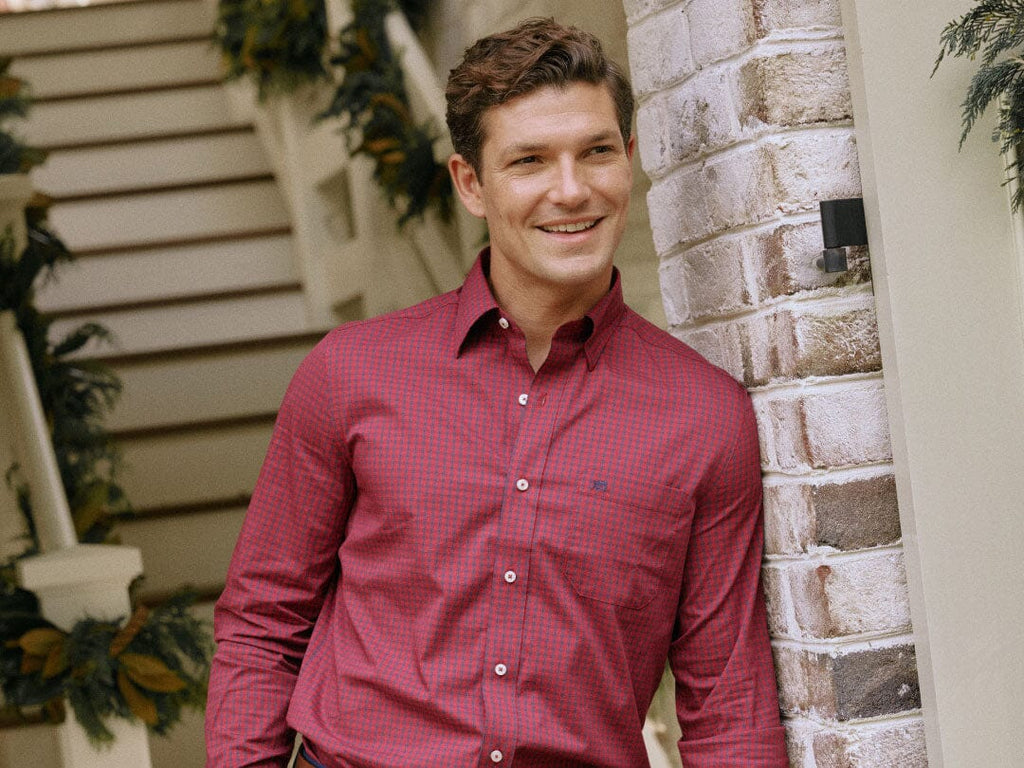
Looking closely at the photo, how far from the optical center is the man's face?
1376 millimetres

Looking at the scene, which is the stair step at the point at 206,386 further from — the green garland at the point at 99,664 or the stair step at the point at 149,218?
the green garland at the point at 99,664

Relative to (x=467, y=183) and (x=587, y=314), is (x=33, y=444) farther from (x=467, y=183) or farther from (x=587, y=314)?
(x=587, y=314)

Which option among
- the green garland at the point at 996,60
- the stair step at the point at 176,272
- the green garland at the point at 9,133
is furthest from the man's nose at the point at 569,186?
the stair step at the point at 176,272

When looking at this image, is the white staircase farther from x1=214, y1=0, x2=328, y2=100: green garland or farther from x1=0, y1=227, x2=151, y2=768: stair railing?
x1=0, y1=227, x2=151, y2=768: stair railing

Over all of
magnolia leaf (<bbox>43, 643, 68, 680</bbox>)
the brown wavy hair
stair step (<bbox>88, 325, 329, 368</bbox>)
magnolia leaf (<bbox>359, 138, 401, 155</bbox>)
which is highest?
magnolia leaf (<bbox>359, 138, 401, 155</bbox>)

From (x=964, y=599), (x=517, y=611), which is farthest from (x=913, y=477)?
(x=517, y=611)

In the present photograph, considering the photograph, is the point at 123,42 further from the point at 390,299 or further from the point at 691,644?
the point at 691,644

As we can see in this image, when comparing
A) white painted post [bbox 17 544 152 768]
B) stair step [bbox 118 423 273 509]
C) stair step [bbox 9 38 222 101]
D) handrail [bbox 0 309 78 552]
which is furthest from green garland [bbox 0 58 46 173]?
stair step [bbox 9 38 222 101]

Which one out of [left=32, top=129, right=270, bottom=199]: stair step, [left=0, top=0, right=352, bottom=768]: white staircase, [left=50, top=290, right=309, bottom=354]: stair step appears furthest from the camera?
[left=32, top=129, right=270, bottom=199]: stair step

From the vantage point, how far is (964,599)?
50.8 inches

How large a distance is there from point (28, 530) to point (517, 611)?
260 cm

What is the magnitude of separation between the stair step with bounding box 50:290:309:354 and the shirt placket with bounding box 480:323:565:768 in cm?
364

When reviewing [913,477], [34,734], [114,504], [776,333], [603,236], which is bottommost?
[34,734]

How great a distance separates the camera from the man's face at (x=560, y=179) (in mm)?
1376
